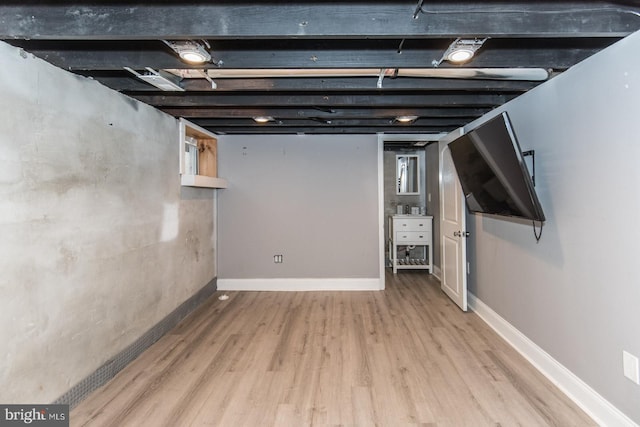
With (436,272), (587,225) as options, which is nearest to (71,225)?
(587,225)

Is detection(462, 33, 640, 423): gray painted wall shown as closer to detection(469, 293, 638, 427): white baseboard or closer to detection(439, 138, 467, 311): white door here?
detection(469, 293, 638, 427): white baseboard

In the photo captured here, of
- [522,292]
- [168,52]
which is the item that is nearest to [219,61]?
[168,52]

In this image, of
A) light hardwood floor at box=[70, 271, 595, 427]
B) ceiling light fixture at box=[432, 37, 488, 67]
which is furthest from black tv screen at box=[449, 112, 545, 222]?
light hardwood floor at box=[70, 271, 595, 427]

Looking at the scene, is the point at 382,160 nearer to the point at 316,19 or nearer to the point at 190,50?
the point at 316,19

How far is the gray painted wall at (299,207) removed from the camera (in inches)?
160

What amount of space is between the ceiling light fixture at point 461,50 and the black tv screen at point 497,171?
453mm

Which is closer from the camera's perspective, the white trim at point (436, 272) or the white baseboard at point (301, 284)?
the white baseboard at point (301, 284)

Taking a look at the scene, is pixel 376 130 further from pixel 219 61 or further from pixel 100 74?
pixel 100 74

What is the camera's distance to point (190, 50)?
161 cm

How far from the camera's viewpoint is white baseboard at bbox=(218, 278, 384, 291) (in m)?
4.05

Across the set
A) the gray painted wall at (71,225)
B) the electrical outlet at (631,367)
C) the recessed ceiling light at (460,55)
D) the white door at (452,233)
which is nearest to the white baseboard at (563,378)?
the electrical outlet at (631,367)

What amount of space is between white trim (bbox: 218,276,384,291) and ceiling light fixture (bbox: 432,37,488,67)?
2.93m

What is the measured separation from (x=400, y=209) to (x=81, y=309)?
4438 mm

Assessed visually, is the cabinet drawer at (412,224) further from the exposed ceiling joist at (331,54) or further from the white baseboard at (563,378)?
the exposed ceiling joist at (331,54)
